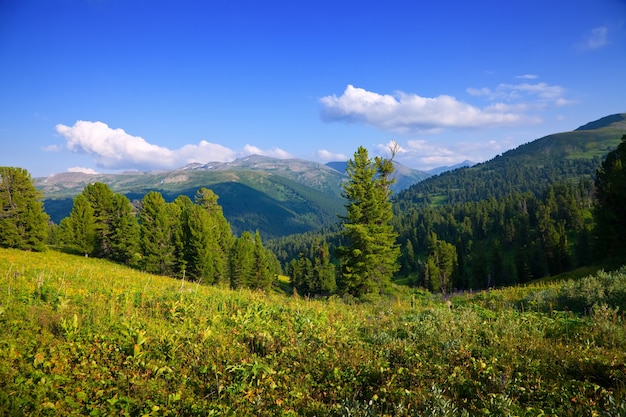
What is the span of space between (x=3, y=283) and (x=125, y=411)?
9351 mm

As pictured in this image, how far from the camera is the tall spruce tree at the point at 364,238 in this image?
25609mm

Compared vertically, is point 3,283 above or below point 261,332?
above

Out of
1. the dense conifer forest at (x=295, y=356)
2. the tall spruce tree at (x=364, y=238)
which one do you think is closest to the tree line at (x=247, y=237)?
the tall spruce tree at (x=364, y=238)

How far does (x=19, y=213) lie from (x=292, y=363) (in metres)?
42.9

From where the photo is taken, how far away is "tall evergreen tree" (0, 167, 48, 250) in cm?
3272

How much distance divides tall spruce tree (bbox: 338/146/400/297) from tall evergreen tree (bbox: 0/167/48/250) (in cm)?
3510

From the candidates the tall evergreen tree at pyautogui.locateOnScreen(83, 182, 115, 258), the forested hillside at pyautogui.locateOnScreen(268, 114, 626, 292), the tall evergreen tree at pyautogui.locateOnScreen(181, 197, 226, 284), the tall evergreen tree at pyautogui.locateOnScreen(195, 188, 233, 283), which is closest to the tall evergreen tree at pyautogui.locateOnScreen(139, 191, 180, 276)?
the tall evergreen tree at pyautogui.locateOnScreen(181, 197, 226, 284)

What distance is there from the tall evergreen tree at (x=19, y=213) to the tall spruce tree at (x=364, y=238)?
1382 inches

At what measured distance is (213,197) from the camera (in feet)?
174

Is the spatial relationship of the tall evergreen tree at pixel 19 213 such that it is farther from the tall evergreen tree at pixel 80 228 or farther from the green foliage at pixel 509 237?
the green foliage at pixel 509 237

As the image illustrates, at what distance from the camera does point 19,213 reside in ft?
112

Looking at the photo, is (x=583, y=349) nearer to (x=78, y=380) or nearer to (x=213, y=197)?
(x=78, y=380)

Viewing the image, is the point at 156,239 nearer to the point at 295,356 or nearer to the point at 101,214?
the point at 101,214

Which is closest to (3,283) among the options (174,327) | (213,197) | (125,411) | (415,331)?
(174,327)
